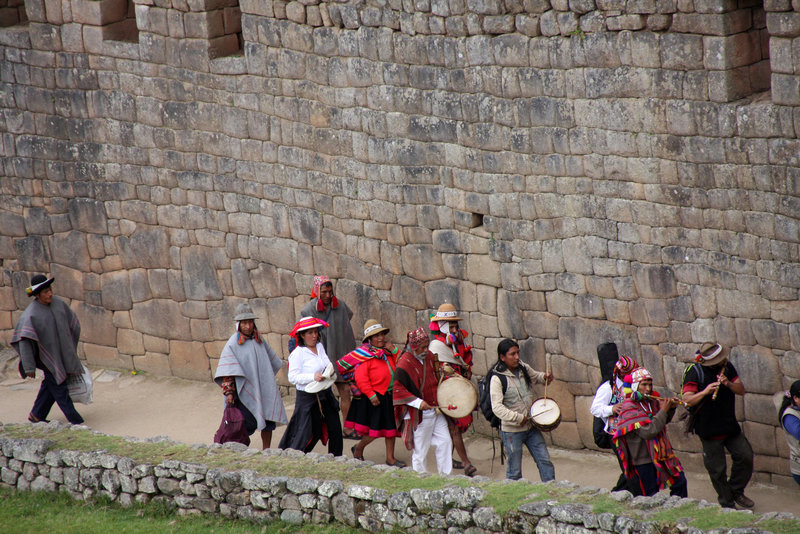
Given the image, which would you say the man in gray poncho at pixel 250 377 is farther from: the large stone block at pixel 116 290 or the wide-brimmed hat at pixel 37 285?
the large stone block at pixel 116 290

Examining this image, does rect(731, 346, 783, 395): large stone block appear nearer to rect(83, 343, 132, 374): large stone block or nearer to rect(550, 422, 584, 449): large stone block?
rect(550, 422, 584, 449): large stone block

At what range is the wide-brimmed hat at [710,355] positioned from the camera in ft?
27.6

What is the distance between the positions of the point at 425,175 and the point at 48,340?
3.79 metres

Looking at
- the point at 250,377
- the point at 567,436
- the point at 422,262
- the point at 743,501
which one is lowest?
the point at 743,501

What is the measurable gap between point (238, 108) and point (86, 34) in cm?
202

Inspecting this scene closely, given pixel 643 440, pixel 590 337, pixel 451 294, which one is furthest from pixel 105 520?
pixel 590 337

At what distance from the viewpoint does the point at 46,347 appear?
1086cm

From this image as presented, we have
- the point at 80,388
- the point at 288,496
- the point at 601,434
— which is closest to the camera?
the point at 288,496

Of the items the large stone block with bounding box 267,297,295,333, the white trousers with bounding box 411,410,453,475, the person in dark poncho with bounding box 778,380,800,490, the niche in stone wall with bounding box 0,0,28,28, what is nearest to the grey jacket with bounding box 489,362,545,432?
the white trousers with bounding box 411,410,453,475

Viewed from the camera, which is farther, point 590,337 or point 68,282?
point 68,282

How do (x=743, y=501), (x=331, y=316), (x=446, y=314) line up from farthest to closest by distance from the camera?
(x=331, y=316)
(x=446, y=314)
(x=743, y=501)

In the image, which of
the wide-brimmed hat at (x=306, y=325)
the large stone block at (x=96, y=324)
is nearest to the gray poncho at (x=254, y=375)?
the wide-brimmed hat at (x=306, y=325)

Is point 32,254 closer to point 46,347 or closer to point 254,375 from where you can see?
point 46,347

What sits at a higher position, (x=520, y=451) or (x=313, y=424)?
(x=313, y=424)
